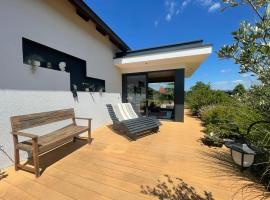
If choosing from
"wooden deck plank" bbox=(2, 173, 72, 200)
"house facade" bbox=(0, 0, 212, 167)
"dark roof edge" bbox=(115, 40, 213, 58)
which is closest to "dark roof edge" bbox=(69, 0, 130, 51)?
"house facade" bbox=(0, 0, 212, 167)

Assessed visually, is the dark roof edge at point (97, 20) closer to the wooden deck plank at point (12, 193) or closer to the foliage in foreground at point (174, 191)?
the wooden deck plank at point (12, 193)

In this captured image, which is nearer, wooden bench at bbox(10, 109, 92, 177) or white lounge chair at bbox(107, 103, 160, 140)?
wooden bench at bbox(10, 109, 92, 177)

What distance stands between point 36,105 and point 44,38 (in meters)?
2.14

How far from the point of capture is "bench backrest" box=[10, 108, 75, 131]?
255 cm

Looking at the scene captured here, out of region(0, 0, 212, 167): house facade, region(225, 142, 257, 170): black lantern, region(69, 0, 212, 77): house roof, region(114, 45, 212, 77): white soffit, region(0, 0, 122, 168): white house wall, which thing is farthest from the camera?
region(114, 45, 212, 77): white soffit

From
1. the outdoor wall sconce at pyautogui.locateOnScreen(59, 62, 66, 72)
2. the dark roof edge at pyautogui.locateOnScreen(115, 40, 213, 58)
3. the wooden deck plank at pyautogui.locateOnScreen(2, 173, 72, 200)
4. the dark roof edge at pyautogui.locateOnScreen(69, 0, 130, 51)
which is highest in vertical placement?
the dark roof edge at pyautogui.locateOnScreen(69, 0, 130, 51)

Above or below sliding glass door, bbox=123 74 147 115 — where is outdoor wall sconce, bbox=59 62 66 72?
above

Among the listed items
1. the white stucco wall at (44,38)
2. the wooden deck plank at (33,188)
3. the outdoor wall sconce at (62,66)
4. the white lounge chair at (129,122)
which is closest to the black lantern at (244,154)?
the wooden deck plank at (33,188)

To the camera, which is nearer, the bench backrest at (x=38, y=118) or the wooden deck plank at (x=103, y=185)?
the wooden deck plank at (x=103, y=185)

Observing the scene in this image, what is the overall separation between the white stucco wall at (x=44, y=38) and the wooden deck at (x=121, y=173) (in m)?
1.83

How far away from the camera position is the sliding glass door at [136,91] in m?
7.86

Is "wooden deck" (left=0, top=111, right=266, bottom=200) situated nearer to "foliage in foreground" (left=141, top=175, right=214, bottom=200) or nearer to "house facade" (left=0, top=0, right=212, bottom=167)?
"foliage in foreground" (left=141, top=175, right=214, bottom=200)

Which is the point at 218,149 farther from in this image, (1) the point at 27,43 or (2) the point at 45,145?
(1) the point at 27,43

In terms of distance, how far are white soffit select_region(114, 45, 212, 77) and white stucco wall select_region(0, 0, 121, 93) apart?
1312 mm
